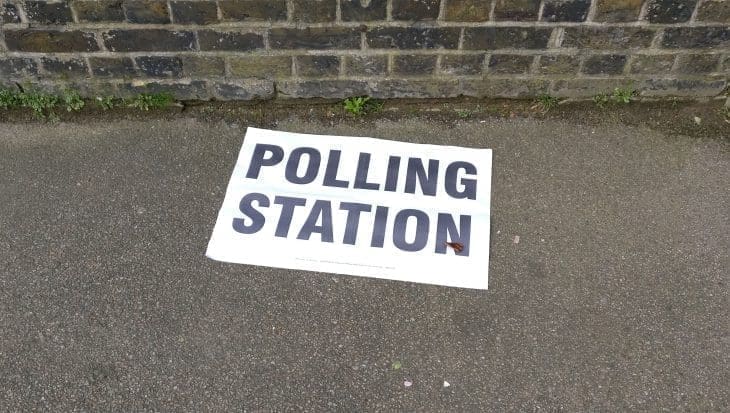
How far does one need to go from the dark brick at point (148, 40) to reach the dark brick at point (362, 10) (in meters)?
0.59

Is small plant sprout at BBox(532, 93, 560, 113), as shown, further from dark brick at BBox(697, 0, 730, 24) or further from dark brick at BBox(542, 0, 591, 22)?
dark brick at BBox(697, 0, 730, 24)

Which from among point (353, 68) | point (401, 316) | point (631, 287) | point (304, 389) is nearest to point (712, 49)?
point (631, 287)

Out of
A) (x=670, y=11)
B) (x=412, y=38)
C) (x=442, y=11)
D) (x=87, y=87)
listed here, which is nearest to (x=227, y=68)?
(x=87, y=87)

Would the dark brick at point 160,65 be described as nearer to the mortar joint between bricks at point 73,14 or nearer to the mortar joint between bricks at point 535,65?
the mortar joint between bricks at point 73,14

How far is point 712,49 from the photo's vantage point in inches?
87.7

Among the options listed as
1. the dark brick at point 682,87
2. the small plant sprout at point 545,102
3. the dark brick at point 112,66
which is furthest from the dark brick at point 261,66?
the dark brick at point 682,87

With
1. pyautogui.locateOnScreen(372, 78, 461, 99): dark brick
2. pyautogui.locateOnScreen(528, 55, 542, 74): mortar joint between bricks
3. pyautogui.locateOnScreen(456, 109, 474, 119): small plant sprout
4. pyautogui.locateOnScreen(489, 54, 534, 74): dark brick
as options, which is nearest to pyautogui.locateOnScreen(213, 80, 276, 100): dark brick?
pyautogui.locateOnScreen(372, 78, 461, 99): dark brick

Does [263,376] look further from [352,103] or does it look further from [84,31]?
[84,31]

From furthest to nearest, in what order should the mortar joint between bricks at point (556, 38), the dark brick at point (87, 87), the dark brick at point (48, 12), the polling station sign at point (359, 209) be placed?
the dark brick at point (87, 87), the mortar joint between bricks at point (556, 38), the dark brick at point (48, 12), the polling station sign at point (359, 209)

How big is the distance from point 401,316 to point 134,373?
0.81 metres

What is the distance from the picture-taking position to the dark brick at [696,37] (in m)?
2.16

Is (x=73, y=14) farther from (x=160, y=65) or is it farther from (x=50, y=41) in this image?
(x=160, y=65)

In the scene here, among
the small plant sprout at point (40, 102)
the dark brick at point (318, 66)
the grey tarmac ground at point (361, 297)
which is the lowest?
the grey tarmac ground at point (361, 297)

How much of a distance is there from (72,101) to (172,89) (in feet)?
1.35
